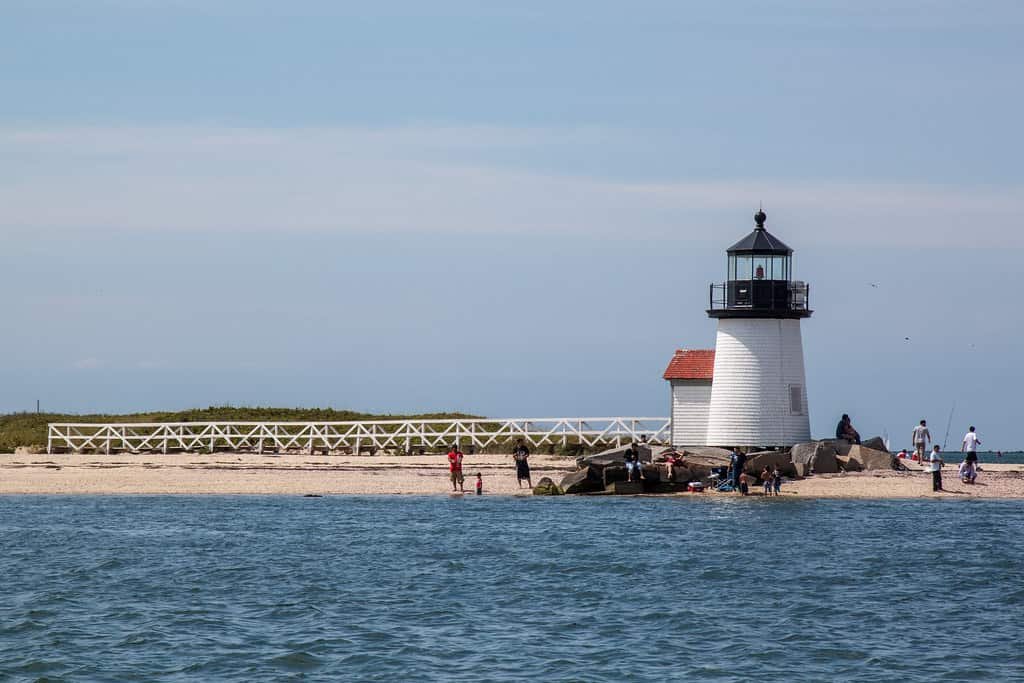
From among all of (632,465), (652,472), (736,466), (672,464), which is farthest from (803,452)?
(632,465)

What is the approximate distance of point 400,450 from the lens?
162ft

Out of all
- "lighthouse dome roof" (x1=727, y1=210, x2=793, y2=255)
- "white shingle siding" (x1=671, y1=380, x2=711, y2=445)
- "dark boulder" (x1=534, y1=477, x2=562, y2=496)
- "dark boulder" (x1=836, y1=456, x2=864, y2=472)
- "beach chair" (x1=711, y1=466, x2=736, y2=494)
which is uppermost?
"lighthouse dome roof" (x1=727, y1=210, x2=793, y2=255)

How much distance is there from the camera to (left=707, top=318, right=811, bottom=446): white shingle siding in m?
Result: 37.5

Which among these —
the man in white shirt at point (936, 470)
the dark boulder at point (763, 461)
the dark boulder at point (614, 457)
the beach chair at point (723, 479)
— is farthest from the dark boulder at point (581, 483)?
the man in white shirt at point (936, 470)

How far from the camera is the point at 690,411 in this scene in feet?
129

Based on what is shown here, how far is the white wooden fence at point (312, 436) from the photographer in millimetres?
47844

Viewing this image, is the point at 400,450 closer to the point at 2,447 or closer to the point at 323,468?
the point at 323,468

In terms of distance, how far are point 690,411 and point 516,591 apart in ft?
54.4

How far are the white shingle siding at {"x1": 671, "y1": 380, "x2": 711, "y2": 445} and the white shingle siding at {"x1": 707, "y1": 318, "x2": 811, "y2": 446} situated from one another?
1123 mm

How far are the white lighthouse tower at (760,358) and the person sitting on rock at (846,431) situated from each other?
336cm

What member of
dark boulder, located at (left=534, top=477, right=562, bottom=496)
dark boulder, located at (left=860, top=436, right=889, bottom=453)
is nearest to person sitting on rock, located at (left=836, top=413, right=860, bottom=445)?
dark boulder, located at (left=860, top=436, right=889, bottom=453)

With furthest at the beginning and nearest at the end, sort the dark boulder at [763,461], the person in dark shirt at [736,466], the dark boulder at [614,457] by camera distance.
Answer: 1. the dark boulder at [614,457]
2. the dark boulder at [763,461]
3. the person in dark shirt at [736,466]

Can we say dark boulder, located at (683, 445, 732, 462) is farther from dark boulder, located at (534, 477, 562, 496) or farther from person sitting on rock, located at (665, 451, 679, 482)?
dark boulder, located at (534, 477, 562, 496)

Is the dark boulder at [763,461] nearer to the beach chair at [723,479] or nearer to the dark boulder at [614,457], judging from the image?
the beach chair at [723,479]
